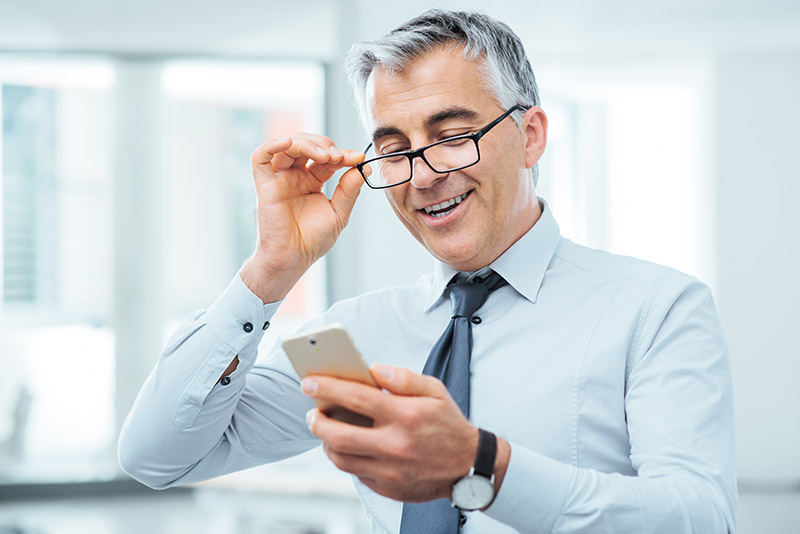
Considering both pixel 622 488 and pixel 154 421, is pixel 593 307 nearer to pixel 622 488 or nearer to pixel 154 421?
pixel 622 488

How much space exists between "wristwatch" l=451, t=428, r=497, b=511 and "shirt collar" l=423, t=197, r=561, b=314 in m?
0.53

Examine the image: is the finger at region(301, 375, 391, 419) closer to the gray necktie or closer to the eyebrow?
the gray necktie

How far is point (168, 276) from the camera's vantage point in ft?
13.1

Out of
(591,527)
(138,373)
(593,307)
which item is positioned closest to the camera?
(591,527)

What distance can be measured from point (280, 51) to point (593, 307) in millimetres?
2957

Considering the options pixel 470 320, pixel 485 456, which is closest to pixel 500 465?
pixel 485 456

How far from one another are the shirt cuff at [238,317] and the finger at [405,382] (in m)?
0.53

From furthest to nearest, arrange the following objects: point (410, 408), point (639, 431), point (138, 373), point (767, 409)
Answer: point (138, 373) → point (767, 409) → point (639, 431) → point (410, 408)

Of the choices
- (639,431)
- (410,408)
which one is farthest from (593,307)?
(410,408)

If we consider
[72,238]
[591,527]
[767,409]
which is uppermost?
[72,238]

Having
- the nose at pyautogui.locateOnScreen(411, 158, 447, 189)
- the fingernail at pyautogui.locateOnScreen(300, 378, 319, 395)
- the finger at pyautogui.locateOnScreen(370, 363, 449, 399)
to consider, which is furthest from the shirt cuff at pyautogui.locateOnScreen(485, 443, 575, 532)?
the nose at pyautogui.locateOnScreen(411, 158, 447, 189)

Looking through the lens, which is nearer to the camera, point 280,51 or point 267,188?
point 267,188

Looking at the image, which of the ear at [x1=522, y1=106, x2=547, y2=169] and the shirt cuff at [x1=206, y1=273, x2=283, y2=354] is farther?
the ear at [x1=522, y1=106, x2=547, y2=169]

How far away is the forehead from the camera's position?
1381mm
